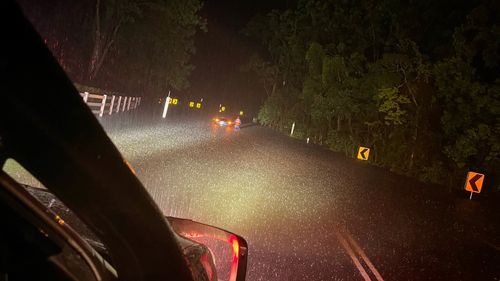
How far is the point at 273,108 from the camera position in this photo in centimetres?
7712

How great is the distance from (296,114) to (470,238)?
59.1 meters

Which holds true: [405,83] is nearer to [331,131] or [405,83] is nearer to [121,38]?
[331,131]

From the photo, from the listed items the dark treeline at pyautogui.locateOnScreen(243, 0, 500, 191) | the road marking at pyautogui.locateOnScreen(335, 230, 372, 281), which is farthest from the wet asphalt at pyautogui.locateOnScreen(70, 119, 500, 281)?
the dark treeline at pyautogui.locateOnScreen(243, 0, 500, 191)

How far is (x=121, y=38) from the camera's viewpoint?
50281 millimetres

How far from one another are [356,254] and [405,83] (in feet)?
109

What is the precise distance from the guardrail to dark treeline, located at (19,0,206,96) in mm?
3435

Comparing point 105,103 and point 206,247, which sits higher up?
point 206,247

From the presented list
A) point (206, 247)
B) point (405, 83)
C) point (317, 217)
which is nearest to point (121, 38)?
point (405, 83)

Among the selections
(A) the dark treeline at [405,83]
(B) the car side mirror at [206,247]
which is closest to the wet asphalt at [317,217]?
(B) the car side mirror at [206,247]

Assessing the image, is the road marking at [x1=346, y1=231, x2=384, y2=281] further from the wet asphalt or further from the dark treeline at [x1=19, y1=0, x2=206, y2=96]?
the dark treeline at [x1=19, y1=0, x2=206, y2=96]

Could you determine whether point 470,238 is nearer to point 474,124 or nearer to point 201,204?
point 201,204

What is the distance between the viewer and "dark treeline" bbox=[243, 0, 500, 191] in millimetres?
33500

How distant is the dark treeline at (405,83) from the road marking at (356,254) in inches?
969

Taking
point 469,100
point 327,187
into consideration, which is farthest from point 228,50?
point 327,187
